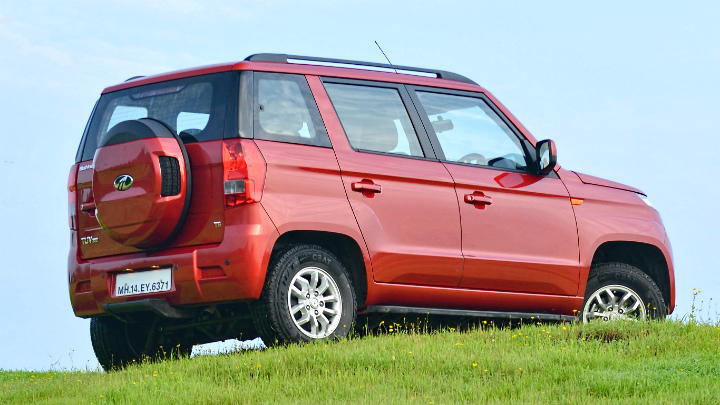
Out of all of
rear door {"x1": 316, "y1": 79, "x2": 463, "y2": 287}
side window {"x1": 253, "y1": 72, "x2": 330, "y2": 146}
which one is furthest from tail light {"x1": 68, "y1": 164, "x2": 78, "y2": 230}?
rear door {"x1": 316, "y1": 79, "x2": 463, "y2": 287}

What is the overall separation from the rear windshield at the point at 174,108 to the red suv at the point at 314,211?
15mm

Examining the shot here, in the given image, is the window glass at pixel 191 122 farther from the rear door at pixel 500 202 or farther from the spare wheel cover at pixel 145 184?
the rear door at pixel 500 202

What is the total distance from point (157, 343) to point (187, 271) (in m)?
1.60

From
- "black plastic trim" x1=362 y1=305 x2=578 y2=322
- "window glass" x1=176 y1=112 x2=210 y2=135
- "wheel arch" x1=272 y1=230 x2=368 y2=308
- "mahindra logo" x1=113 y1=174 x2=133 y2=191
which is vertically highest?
"window glass" x1=176 y1=112 x2=210 y2=135

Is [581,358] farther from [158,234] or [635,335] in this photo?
[158,234]

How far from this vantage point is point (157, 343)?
8.41m

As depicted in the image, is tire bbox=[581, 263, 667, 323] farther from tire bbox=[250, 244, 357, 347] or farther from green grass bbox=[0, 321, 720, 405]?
tire bbox=[250, 244, 357, 347]

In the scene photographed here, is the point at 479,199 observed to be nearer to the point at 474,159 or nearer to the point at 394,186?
the point at 474,159

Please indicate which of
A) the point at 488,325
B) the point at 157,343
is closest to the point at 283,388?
the point at 157,343

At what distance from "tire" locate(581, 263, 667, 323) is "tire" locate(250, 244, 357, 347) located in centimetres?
258

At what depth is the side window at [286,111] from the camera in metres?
7.13

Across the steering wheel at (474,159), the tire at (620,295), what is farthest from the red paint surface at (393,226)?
the tire at (620,295)

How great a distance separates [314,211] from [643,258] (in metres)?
3.69

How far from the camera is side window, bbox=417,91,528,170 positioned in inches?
325
